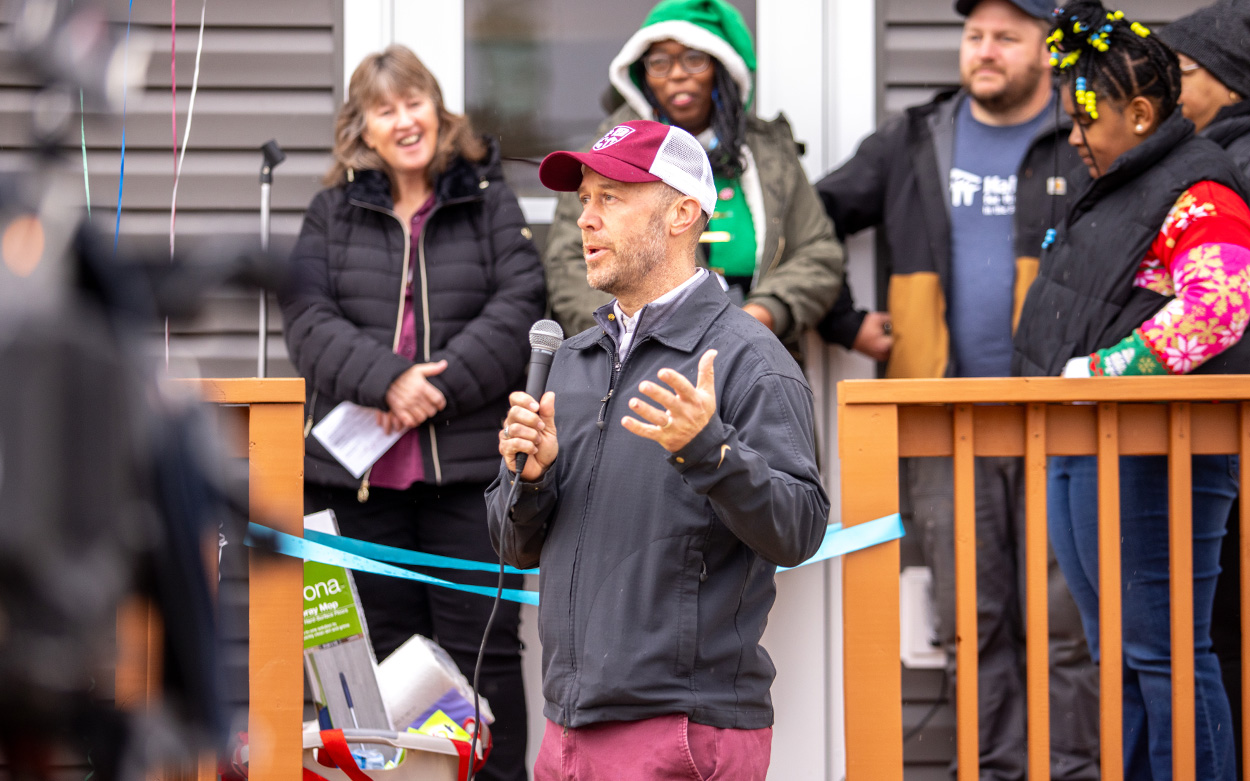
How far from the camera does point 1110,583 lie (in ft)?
9.29

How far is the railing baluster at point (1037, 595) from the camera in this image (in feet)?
9.20

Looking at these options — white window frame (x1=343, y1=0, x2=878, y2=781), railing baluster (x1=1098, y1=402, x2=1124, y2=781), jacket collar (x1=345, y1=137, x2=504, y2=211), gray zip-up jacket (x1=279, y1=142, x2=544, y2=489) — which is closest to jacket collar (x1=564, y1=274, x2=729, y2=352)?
railing baluster (x1=1098, y1=402, x2=1124, y2=781)

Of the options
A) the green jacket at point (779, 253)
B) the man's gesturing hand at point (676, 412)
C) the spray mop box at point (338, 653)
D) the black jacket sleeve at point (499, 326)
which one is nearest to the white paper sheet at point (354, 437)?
the black jacket sleeve at point (499, 326)

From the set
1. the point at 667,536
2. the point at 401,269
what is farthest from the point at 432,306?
the point at 667,536

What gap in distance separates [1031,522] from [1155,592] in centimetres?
48

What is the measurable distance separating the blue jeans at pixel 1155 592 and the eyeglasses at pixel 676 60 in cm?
168

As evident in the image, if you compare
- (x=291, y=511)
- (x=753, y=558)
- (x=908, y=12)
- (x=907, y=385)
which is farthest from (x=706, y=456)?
(x=908, y=12)

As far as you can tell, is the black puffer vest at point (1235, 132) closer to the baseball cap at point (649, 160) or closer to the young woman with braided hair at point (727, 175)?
the young woman with braided hair at point (727, 175)

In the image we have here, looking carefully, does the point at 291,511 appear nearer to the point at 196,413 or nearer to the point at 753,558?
the point at 753,558

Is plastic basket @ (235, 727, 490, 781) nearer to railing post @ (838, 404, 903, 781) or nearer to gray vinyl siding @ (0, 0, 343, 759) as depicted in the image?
railing post @ (838, 404, 903, 781)

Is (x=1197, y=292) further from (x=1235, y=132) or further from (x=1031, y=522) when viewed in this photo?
(x=1235, y=132)

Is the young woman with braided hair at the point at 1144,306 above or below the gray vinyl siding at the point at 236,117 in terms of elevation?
below

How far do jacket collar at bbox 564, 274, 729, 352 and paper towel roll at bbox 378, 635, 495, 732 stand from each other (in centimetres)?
131

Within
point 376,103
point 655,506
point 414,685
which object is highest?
point 376,103
